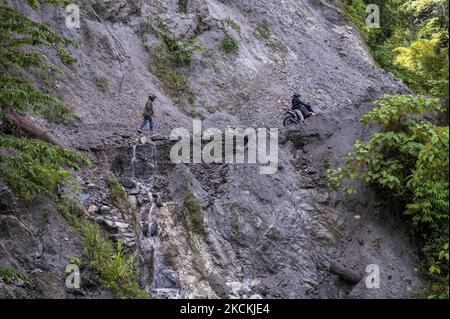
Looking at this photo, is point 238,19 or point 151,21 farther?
point 238,19

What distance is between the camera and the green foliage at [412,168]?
35.8 ft

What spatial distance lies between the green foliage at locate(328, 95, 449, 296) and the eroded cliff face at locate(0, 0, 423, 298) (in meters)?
0.55

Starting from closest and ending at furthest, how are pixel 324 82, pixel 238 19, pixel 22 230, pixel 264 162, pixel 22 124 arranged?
pixel 22 230, pixel 22 124, pixel 264 162, pixel 324 82, pixel 238 19

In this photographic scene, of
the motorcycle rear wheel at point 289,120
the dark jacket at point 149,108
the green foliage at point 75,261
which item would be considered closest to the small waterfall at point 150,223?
the dark jacket at point 149,108

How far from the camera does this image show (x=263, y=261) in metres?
11.9

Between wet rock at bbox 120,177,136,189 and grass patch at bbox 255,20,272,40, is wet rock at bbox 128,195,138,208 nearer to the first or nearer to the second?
wet rock at bbox 120,177,136,189

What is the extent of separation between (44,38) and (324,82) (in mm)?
15028

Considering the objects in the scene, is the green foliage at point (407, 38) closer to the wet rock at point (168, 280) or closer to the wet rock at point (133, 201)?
the wet rock at point (133, 201)

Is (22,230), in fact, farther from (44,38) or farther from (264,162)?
(264,162)

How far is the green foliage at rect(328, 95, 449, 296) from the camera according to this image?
10898 mm

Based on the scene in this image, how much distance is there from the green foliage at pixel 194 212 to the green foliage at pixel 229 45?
410 inches

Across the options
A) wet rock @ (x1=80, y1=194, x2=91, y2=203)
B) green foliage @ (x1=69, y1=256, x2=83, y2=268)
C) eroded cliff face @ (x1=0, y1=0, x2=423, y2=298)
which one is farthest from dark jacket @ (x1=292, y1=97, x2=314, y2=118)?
green foliage @ (x1=69, y1=256, x2=83, y2=268)

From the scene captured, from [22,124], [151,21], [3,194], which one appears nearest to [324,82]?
[151,21]

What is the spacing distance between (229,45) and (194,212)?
11016 millimetres
